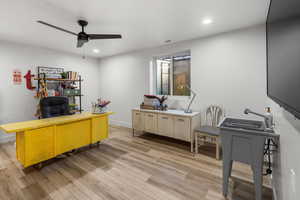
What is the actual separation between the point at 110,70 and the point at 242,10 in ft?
13.4

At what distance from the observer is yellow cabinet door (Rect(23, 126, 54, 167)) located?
2.09 meters

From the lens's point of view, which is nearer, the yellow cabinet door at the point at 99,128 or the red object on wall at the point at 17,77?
the yellow cabinet door at the point at 99,128

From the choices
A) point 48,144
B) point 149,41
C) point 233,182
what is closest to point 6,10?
point 48,144

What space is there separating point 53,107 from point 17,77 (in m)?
1.74

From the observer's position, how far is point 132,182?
197cm

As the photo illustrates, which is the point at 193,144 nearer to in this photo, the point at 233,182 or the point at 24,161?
the point at 233,182

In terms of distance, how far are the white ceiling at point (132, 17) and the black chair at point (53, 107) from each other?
1402mm

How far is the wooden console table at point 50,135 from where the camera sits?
2.09 m

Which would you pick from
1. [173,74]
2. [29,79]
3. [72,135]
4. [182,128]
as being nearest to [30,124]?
[72,135]

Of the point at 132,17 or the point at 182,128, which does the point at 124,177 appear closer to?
the point at 182,128

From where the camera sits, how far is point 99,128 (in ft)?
10.3

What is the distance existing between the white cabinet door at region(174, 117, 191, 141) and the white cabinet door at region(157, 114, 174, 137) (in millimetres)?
101

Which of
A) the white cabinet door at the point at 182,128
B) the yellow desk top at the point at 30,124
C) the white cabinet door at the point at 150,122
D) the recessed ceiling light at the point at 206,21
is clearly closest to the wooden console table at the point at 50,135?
the yellow desk top at the point at 30,124

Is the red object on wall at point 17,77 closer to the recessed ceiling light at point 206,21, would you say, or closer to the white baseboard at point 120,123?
the white baseboard at point 120,123
